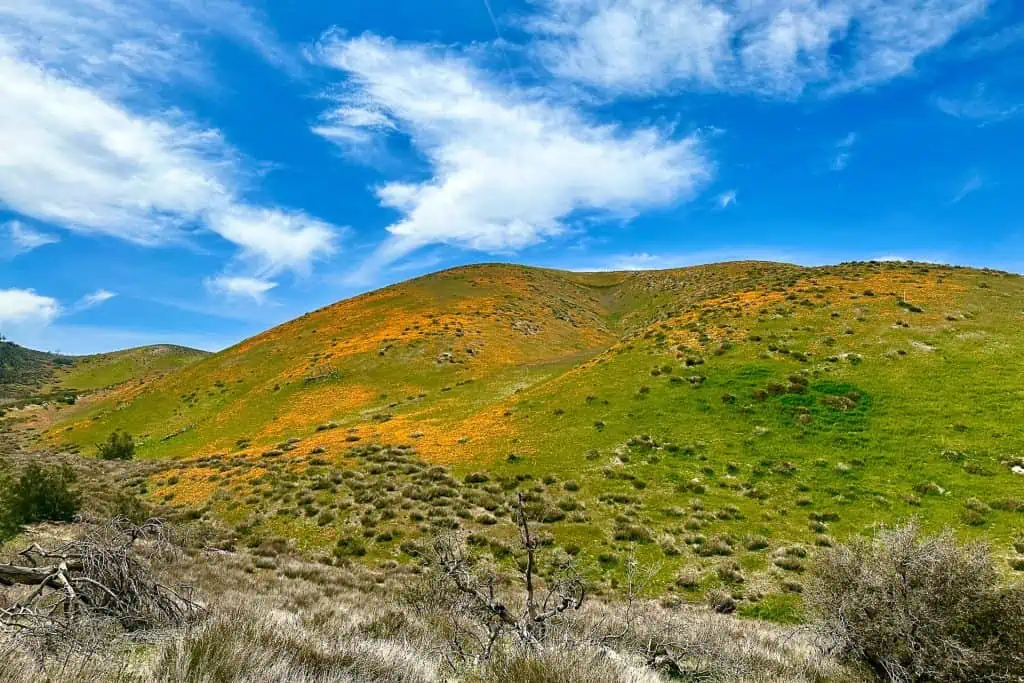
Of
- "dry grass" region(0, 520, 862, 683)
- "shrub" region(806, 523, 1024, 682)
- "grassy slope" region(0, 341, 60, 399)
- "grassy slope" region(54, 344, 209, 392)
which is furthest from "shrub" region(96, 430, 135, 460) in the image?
"grassy slope" region(0, 341, 60, 399)

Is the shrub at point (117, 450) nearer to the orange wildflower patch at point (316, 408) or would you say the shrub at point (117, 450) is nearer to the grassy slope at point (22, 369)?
the orange wildflower patch at point (316, 408)

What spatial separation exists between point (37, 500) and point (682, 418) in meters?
29.1

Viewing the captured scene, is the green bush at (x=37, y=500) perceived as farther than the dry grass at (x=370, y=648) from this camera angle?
Yes

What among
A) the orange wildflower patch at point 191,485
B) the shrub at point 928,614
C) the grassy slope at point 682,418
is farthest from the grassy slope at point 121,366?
the shrub at point 928,614

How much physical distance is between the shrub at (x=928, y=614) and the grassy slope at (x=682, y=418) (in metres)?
7.61

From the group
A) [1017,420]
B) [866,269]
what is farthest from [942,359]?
[866,269]

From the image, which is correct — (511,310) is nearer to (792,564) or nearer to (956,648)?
(792,564)

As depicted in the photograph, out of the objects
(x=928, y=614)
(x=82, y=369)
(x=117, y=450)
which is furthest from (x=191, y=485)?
(x=82, y=369)

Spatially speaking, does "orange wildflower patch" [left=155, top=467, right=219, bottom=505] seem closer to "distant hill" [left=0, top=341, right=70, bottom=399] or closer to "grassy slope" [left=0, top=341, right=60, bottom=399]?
"grassy slope" [left=0, top=341, right=60, bottom=399]

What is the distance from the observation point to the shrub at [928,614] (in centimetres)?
654

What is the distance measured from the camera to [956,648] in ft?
20.8

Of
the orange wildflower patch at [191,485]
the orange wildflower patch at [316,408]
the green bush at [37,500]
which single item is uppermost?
the orange wildflower patch at [316,408]

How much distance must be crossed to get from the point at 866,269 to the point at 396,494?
183ft

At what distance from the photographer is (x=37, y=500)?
718 inches
